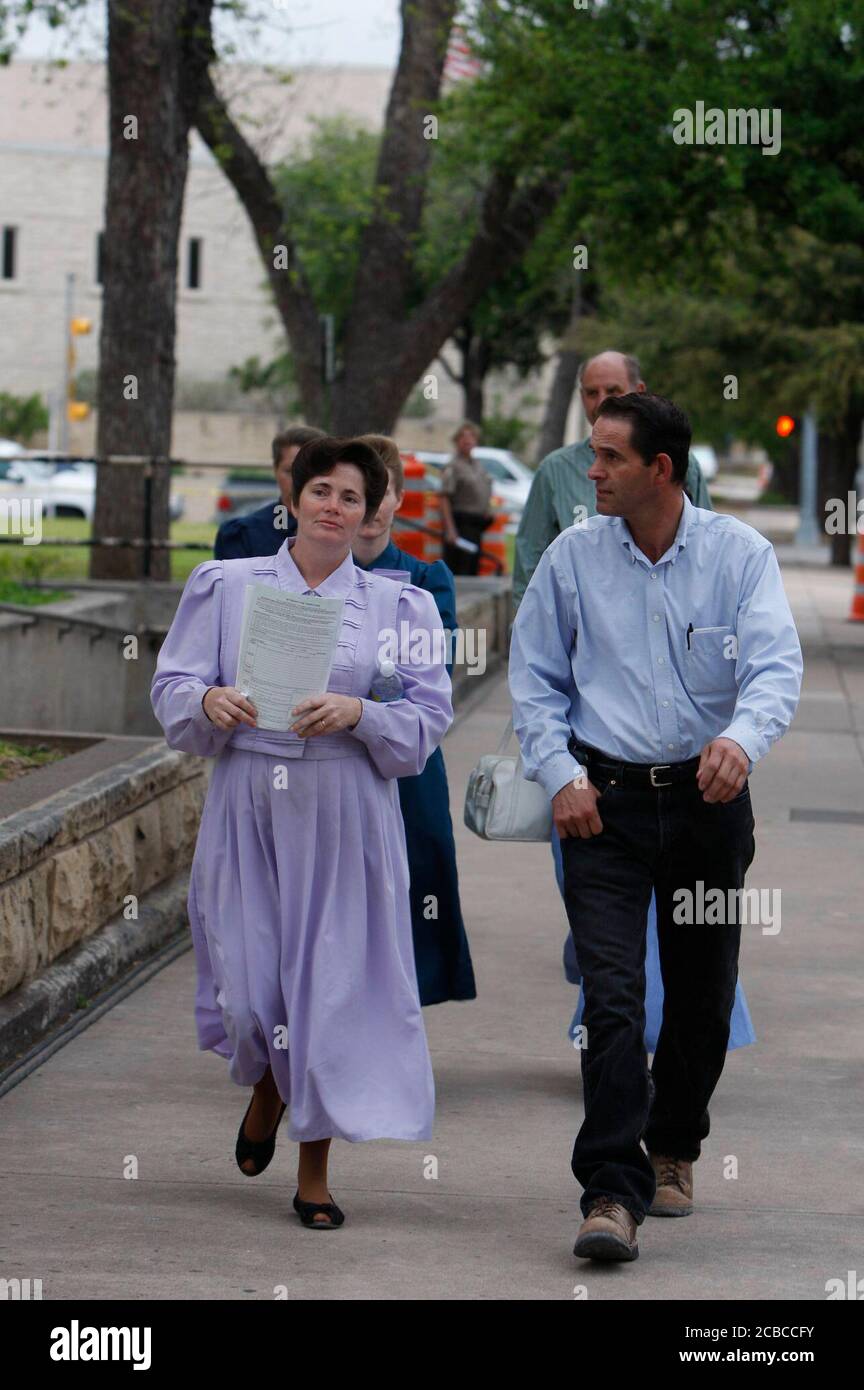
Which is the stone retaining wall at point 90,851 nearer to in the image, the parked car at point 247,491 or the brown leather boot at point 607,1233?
the brown leather boot at point 607,1233

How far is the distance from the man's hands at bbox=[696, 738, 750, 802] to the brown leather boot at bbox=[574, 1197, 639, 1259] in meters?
0.91

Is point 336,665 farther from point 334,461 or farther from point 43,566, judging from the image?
point 43,566

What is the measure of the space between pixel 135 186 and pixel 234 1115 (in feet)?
39.4

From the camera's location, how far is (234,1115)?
5.92m

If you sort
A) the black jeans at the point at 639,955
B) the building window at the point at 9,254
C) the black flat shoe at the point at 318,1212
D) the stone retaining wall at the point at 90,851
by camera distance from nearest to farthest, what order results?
the black jeans at the point at 639,955 → the black flat shoe at the point at 318,1212 → the stone retaining wall at the point at 90,851 → the building window at the point at 9,254

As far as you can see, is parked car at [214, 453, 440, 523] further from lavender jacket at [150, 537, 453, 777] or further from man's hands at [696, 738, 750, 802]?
man's hands at [696, 738, 750, 802]

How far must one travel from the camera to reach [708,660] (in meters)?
4.87

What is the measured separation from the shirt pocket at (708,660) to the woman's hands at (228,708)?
0.97m

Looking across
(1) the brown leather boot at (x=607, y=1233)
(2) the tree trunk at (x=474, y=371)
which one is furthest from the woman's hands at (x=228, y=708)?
(2) the tree trunk at (x=474, y=371)

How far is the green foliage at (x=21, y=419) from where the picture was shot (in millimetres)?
64188

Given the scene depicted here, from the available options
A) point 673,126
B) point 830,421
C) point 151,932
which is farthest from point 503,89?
point 830,421

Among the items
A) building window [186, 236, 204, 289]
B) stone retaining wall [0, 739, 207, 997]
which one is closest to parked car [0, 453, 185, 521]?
building window [186, 236, 204, 289]

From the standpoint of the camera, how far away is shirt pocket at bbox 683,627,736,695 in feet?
15.9

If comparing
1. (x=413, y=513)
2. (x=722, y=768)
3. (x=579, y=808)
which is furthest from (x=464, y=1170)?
(x=413, y=513)
